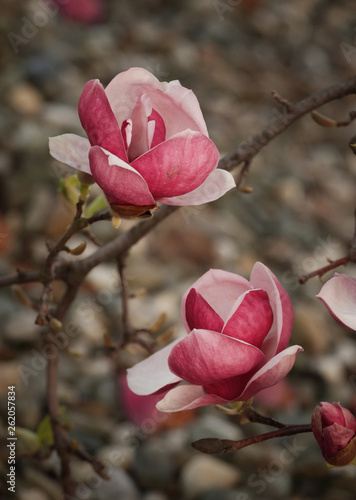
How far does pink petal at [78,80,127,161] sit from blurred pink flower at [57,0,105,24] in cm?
135

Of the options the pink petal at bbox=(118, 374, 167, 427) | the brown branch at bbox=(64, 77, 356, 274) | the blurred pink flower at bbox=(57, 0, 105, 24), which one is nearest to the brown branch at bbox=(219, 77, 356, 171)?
the brown branch at bbox=(64, 77, 356, 274)

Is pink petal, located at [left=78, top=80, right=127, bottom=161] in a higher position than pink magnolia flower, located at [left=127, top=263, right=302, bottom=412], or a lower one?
higher

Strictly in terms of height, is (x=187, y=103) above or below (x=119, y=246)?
above

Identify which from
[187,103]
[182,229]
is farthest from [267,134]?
[182,229]

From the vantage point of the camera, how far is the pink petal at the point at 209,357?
0.26 metres

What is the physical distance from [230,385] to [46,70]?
1.10 metres

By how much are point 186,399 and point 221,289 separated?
6cm

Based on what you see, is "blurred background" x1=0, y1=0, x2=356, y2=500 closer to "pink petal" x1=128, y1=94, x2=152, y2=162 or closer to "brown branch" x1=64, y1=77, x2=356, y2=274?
"brown branch" x1=64, y1=77, x2=356, y2=274

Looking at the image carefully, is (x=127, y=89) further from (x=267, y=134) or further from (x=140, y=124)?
(x=267, y=134)

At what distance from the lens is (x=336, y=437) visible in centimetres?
26

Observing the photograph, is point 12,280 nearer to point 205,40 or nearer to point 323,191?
point 323,191

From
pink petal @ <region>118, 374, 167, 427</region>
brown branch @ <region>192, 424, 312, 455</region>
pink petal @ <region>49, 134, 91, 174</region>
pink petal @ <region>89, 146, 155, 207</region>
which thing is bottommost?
pink petal @ <region>118, 374, 167, 427</region>

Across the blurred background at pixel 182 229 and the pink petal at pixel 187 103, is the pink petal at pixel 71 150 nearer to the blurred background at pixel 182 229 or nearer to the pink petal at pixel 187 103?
the pink petal at pixel 187 103

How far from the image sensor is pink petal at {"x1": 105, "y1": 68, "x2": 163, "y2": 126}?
0.28 metres
